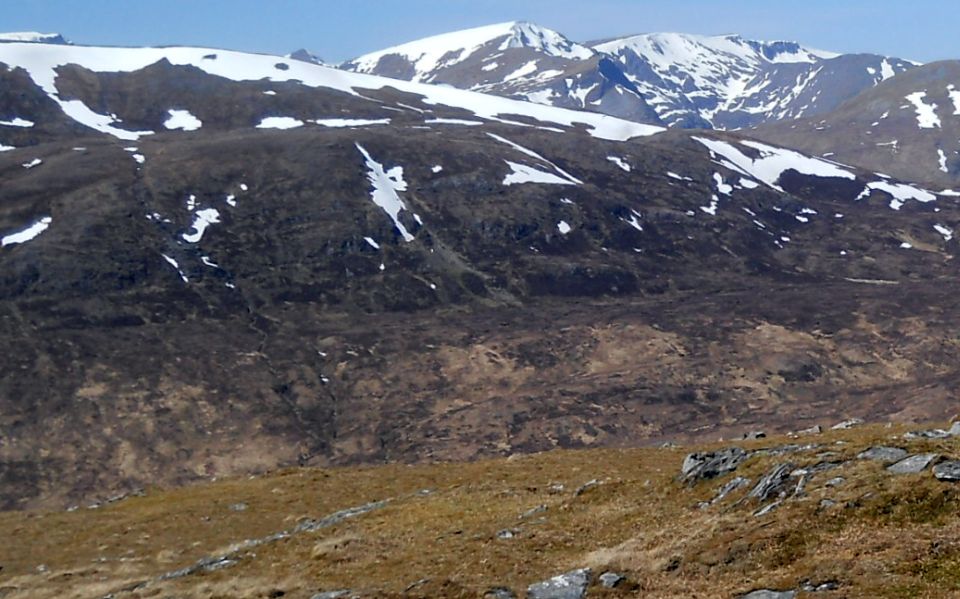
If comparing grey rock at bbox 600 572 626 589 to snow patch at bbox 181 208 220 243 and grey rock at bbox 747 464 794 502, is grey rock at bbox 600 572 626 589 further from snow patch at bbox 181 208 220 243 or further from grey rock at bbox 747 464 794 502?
snow patch at bbox 181 208 220 243

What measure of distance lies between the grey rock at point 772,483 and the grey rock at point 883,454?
2199 mm

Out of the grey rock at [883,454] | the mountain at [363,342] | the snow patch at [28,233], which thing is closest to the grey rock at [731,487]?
the grey rock at [883,454]

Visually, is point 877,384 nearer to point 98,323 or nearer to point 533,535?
point 98,323

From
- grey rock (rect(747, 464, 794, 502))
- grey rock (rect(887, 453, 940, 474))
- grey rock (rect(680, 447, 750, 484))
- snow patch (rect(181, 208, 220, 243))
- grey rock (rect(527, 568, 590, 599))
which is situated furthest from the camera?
snow patch (rect(181, 208, 220, 243))

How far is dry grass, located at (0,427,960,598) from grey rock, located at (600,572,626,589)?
394 mm

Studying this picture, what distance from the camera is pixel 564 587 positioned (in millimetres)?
29641

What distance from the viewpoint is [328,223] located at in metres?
194

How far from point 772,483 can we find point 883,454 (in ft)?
11.1

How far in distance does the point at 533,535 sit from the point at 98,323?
13062 cm

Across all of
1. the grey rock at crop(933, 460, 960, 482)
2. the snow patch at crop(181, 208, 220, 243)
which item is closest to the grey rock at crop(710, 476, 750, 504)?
the grey rock at crop(933, 460, 960, 482)

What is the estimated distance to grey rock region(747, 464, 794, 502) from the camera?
3238 centimetres

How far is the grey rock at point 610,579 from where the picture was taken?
1142 inches

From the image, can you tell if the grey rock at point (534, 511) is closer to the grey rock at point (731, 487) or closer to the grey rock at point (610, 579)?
the grey rock at point (731, 487)

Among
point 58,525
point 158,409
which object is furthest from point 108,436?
point 58,525
